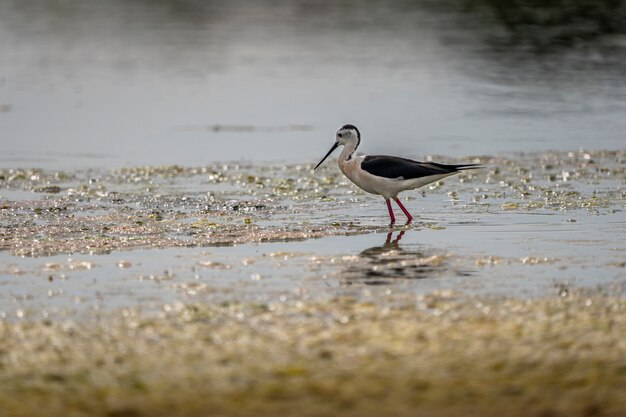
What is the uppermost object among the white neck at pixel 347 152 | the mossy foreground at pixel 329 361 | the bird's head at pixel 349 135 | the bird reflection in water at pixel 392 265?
the bird's head at pixel 349 135

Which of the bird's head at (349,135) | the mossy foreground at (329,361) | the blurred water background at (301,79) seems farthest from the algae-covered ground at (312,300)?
the blurred water background at (301,79)

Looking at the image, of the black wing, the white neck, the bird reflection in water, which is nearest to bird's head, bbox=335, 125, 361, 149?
the white neck

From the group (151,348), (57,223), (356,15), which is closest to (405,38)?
(356,15)

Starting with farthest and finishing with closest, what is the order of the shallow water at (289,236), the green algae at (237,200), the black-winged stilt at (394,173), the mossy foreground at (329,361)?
the black-winged stilt at (394,173) → the green algae at (237,200) → the shallow water at (289,236) → the mossy foreground at (329,361)

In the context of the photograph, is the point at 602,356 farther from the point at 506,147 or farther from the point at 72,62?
the point at 72,62

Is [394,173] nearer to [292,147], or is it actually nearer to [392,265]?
[392,265]

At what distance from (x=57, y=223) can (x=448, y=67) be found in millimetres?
19049

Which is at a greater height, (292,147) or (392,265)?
(292,147)

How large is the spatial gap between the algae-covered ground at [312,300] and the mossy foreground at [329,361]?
0.02 m

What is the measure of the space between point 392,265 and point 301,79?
62.8ft

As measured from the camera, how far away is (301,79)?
30109mm

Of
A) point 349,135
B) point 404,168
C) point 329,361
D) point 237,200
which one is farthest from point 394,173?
point 329,361

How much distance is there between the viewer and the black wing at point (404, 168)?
14188mm

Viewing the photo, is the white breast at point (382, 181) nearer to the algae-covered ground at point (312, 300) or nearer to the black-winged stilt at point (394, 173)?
the black-winged stilt at point (394, 173)
